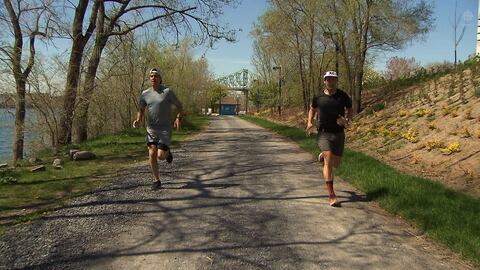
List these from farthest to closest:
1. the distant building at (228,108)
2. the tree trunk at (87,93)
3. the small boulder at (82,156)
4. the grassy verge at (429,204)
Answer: the distant building at (228,108) → the tree trunk at (87,93) → the small boulder at (82,156) → the grassy verge at (429,204)

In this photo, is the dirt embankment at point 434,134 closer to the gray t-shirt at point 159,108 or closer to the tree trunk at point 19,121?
the gray t-shirt at point 159,108

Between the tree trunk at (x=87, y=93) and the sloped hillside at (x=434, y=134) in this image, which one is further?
the tree trunk at (x=87, y=93)

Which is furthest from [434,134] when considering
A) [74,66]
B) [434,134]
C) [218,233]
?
[74,66]

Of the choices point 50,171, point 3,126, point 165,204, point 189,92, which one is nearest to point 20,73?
point 3,126

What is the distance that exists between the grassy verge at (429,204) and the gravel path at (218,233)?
0.66ft

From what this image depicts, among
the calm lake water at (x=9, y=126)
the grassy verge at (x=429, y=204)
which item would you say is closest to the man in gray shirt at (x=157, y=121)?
the grassy verge at (x=429, y=204)

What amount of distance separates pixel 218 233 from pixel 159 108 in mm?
3054

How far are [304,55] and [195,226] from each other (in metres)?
26.7

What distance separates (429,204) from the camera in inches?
248

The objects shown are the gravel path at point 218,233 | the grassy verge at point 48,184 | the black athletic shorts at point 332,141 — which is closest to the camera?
the gravel path at point 218,233

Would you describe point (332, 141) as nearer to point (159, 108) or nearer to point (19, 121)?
point (159, 108)

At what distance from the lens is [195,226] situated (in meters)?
5.29

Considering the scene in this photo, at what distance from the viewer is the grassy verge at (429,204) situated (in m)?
4.92

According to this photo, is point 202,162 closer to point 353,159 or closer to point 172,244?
point 353,159
